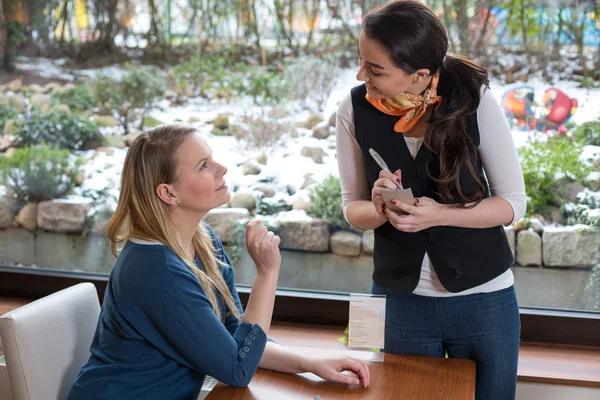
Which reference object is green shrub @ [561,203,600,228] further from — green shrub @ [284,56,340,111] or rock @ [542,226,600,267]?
green shrub @ [284,56,340,111]

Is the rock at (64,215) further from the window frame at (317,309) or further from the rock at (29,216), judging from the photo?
the window frame at (317,309)

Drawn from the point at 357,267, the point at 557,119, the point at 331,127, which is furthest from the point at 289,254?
the point at 557,119

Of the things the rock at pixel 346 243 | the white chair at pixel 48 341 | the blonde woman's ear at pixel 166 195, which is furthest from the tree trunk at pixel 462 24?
the white chair at pixel 48 341

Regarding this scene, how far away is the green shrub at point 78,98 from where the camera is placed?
10.9 feet

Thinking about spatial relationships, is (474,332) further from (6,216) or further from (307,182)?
(6,216)

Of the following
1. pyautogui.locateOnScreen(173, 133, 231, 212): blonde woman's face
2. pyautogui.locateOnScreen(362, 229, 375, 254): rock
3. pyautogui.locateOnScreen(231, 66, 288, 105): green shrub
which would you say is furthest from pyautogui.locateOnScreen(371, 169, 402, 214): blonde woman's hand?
pyautogui.locateOnScreen(231, 66, 288, 105): green shrub

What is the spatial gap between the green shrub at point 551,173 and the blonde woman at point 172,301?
1.48 metres

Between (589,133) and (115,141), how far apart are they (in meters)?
2.03

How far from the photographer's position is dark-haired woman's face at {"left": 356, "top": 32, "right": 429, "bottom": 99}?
5.32ft

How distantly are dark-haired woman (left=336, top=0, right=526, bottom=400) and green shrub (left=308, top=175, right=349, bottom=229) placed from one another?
3.95ft

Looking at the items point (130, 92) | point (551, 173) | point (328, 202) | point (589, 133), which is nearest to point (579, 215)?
point (551, 173)

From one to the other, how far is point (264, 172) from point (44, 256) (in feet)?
3.60

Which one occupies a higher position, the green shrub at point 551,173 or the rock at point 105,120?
the rock at point 105,120

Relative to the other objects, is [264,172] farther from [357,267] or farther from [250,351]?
[250,351]
